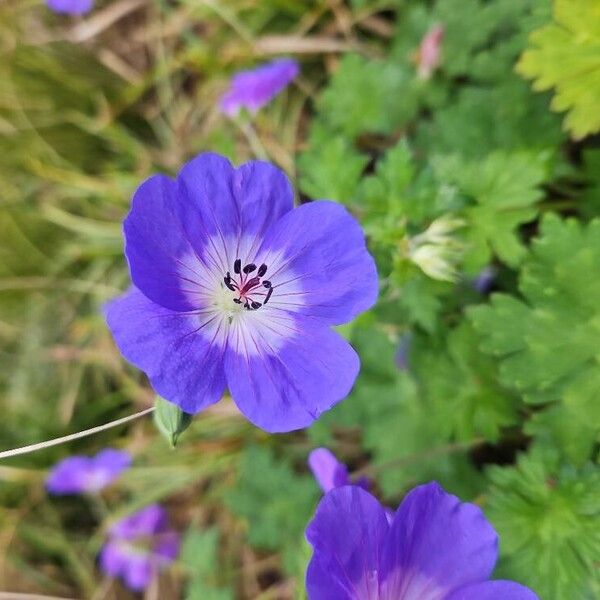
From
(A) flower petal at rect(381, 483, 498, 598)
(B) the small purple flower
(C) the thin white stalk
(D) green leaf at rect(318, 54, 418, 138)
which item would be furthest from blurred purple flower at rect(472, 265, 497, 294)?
(C) the thin white stalk

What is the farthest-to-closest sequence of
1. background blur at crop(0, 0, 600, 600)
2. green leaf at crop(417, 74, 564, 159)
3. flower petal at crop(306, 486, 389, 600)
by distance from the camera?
green leaf at crop(417, 74, 564, 159) → background blur at crop(0, 0, 600, 600) → flower petal at crop(306, 486, 389, 600)

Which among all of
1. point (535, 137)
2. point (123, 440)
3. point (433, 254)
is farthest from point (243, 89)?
point (123, 440)

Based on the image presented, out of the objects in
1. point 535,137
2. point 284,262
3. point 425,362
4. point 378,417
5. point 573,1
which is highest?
point 573,1

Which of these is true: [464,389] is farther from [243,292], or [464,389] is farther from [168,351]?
[168,351]

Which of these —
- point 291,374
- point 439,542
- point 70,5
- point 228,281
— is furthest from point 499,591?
point 70,5

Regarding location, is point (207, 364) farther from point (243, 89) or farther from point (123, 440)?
point (123, 440)

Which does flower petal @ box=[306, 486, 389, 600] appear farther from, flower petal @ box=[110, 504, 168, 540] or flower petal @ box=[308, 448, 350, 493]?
flower petal @ box=[110, 504, 168, 540]
